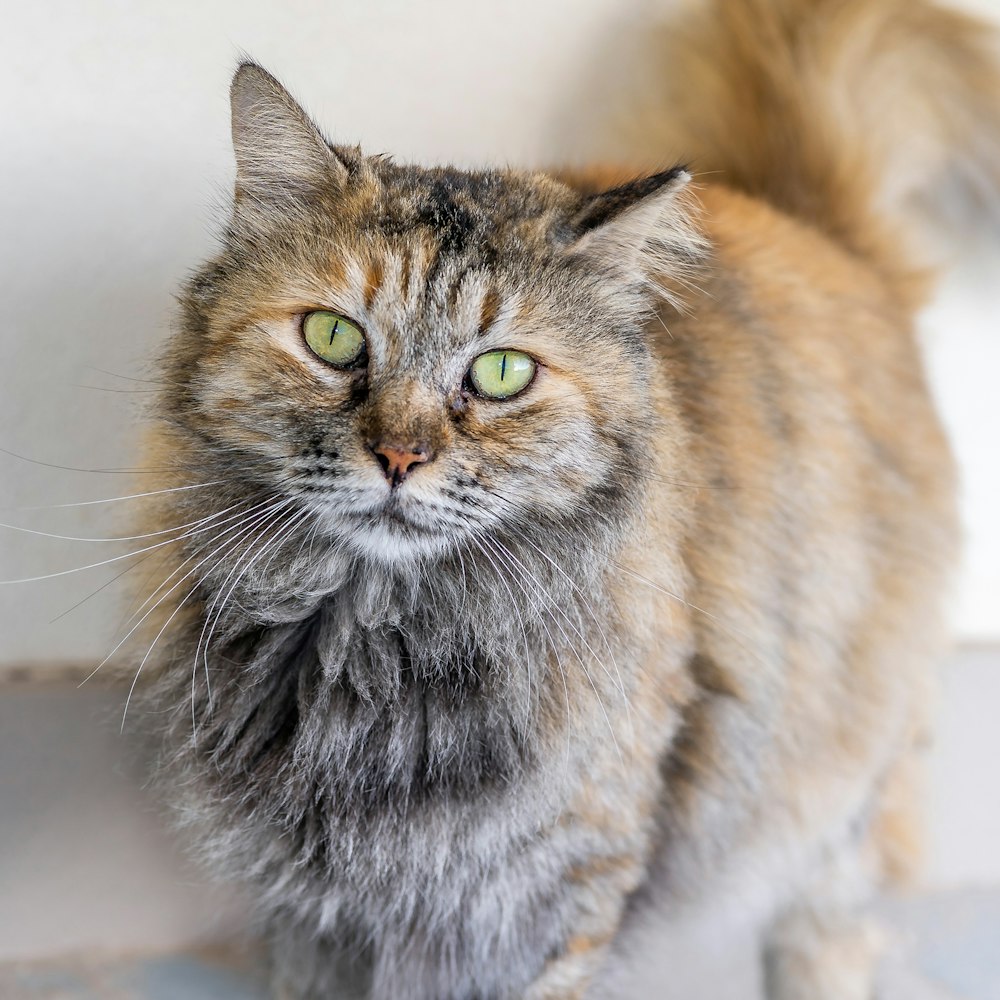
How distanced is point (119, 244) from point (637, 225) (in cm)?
86

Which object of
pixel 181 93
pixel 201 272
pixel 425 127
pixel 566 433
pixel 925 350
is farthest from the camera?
pixel 925 350

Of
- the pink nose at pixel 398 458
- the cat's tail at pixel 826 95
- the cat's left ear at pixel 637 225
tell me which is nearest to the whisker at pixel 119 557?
the pink nose at pixel 398 458

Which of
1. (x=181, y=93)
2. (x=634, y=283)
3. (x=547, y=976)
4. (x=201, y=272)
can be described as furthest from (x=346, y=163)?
(x=547, y=976)

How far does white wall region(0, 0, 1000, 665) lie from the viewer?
1.51 metres

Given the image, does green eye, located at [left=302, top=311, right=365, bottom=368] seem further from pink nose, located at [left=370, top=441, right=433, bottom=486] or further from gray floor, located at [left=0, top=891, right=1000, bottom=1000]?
gray floor, located at [left=0, top=891, right=1000, bottom=1000]

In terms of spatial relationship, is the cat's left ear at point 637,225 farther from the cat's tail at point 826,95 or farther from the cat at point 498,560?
the cat's tail at point 826,95

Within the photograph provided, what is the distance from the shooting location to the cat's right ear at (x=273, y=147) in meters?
1.10

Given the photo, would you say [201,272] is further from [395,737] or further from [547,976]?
[547,976]

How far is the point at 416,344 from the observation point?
1041 millimetres

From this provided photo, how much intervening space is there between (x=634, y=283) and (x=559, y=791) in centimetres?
59

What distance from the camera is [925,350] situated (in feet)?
6.38

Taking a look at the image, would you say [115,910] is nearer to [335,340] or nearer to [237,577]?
[237,577]

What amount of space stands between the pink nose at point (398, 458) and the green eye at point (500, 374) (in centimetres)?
12

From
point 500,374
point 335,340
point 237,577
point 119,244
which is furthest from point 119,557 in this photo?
point 119,244
